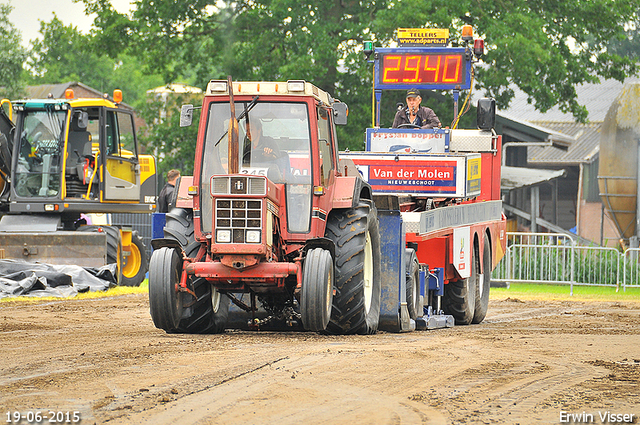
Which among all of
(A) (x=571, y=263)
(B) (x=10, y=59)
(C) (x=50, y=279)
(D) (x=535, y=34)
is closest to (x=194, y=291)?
(C) (x=50, y=279)

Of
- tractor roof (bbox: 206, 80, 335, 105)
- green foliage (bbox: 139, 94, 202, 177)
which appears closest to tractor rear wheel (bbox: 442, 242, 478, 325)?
tractor roof (bbox: 206, 80, 335, 105)

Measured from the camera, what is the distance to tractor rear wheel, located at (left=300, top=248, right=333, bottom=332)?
9.20m

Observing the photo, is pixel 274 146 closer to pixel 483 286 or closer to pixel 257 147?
pixel 257 147

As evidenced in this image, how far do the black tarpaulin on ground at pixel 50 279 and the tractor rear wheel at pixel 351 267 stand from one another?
297 inches

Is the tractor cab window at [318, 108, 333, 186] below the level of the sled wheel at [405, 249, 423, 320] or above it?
above

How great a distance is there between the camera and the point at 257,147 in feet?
32.3

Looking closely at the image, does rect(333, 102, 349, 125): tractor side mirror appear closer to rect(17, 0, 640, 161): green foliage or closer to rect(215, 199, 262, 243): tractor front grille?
rect(215, 199, 262, 243): tractor front grille

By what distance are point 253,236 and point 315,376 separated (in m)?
2.35

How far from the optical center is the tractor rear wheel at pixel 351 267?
384 inches

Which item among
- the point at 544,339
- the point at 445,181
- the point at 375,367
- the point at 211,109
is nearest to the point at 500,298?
the point at 445,181

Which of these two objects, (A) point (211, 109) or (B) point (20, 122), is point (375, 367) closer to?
(A) point (211, 109)

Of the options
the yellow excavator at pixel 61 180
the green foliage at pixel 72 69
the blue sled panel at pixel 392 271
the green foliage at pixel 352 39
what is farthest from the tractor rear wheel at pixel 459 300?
the green foliage at pixel 72 69

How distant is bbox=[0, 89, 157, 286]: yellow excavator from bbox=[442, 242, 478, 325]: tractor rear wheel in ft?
21.8

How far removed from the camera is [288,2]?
27.8m
